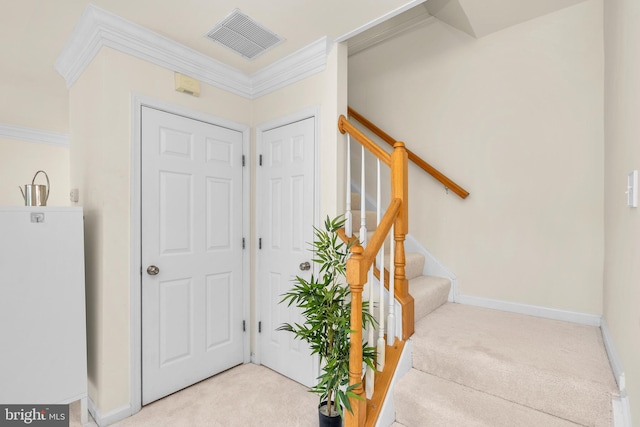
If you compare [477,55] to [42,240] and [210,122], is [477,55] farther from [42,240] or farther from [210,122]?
[42,240]

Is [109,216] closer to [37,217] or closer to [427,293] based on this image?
[37,217]

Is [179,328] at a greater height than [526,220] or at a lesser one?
lesser

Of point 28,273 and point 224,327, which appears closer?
point 28,273

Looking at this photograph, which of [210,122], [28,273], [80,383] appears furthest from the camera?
[210,122]

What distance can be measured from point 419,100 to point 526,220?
140cm

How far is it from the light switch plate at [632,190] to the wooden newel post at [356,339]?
104 centimetres

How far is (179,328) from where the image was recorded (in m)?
2.29

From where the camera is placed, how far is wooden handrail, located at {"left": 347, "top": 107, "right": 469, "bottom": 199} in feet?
8.42

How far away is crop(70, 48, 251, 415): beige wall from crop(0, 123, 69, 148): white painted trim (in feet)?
9.28

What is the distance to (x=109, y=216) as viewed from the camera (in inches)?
77.6

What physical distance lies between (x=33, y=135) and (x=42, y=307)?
3.49 metres

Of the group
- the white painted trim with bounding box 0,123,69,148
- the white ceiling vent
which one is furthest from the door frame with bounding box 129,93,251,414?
the white painted trim with bounding box 0,123,69,148

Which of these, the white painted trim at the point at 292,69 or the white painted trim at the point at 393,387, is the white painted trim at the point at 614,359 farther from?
the white painted trim at the point at 292,69

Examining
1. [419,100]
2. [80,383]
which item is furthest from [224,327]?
[419,100]
